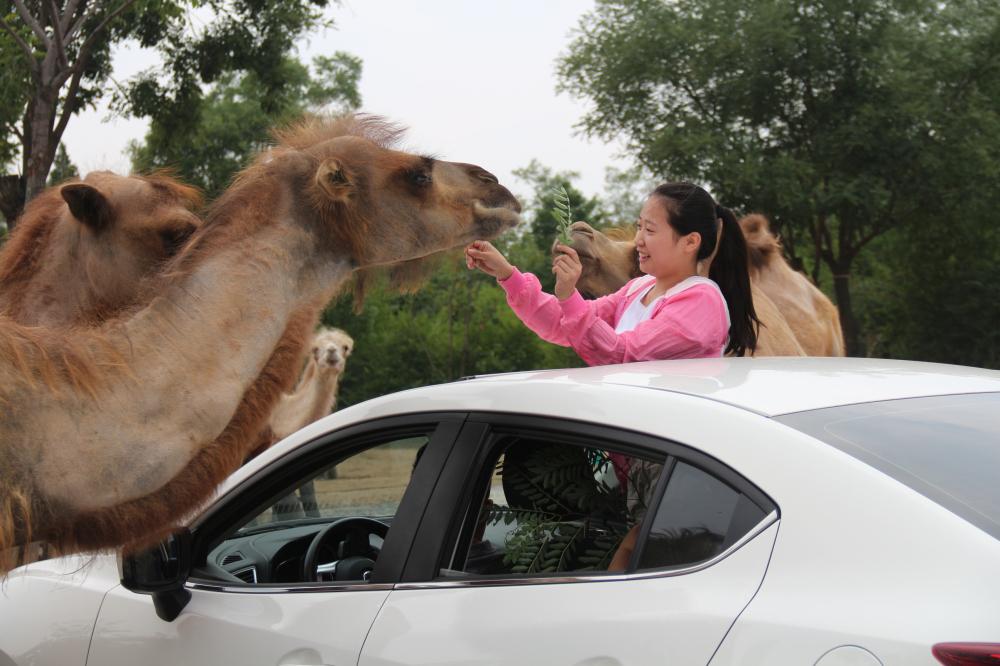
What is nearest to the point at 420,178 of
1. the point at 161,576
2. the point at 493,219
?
the point at 493,219

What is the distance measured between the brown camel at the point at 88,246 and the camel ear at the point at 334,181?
58 cm

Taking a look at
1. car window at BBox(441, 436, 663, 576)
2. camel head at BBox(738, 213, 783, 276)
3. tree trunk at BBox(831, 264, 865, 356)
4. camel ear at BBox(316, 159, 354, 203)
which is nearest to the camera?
car window at BBox(441, 436, 663, 576)

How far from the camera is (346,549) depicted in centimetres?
386

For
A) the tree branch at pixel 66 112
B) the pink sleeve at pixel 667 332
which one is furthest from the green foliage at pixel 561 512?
the tree branch at pixel 66 112

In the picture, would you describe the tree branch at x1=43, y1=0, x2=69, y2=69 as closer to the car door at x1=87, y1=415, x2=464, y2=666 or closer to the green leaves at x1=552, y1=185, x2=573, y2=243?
the green leaves at x1=552, y1=185, x2=573, y2=243

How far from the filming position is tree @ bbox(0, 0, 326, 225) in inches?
496

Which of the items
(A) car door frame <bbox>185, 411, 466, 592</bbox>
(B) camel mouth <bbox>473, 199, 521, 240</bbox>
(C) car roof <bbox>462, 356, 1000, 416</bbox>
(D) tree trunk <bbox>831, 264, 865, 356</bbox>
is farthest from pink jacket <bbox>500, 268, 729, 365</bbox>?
(D) tree trunk <bbox>831, 264, 865, 356</bbox>

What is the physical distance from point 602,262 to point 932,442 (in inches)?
229

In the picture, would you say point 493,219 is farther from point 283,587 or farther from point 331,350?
point 331,350

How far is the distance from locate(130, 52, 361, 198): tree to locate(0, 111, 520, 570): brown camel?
0.50 meters

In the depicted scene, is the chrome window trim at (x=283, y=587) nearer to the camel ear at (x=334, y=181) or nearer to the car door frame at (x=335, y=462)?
the car door frame at (x=335, y=462)

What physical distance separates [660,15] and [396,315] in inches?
440

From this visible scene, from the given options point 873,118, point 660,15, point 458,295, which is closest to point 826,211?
point 873,118

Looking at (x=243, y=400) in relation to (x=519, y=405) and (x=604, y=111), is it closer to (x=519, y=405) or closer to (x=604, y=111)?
(x=519, y=405)
